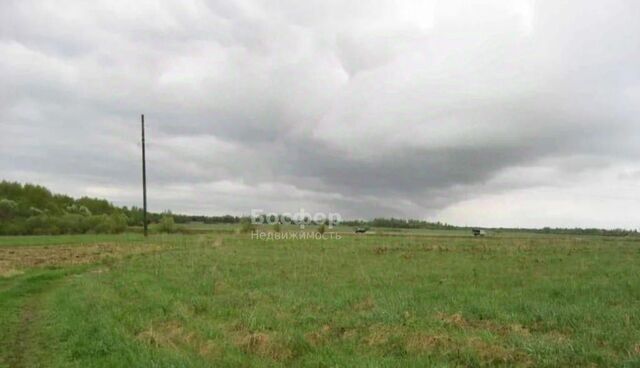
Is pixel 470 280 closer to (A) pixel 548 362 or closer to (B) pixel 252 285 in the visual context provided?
(B) pixel 252 285

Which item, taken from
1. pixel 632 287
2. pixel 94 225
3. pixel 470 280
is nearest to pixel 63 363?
pixel 470 280

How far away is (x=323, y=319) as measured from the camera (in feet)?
40.2

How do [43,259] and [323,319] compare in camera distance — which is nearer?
[323,319]

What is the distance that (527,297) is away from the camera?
15305 millimetres

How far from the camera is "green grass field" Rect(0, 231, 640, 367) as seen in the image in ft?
29.3

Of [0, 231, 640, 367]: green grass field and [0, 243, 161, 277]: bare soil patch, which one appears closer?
[0, 231, 640, 367]: green grass field

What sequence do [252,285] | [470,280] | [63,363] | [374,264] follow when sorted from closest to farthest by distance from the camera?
[63,363], [252,285], [470,280], [374,264]

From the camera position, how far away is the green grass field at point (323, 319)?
29.3 feet

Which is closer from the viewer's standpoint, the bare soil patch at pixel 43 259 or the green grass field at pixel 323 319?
the green grass field at pixel 323 319

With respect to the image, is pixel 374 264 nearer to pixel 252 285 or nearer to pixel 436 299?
pixel 252 285

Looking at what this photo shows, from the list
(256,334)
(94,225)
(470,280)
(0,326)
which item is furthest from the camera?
(94,225)

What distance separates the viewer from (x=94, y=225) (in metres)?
80.8

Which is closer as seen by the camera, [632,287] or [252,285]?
[632,287]

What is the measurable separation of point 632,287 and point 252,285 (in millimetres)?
13050
